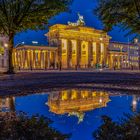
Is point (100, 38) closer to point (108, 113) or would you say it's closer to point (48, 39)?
point (48, 39)

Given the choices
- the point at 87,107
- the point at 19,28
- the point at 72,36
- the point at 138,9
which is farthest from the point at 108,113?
the point at 72,36

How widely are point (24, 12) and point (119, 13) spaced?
12.0 metres

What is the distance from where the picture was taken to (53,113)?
11.5 meters

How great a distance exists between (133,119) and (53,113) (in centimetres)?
322

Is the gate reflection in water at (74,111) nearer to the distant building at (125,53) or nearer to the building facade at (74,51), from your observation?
the building facade at (74,51)

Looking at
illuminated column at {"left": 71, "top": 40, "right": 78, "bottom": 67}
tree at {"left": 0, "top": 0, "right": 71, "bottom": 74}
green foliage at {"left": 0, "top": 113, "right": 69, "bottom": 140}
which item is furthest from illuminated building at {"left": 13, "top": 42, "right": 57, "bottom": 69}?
green foliage at {"left": 0, "top": 113, "right": 69, "bottom": 140}

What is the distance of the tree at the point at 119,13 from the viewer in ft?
120

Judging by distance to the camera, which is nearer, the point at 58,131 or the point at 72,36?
the point at 58,131

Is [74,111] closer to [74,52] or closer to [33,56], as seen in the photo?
[33,56]

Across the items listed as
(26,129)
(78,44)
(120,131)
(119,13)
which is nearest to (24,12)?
(119,13)

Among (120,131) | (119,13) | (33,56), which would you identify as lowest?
(120,131)

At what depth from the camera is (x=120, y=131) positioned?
7.80m

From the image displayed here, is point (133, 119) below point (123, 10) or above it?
below

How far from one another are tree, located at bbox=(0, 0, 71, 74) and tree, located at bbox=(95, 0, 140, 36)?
4.84m
